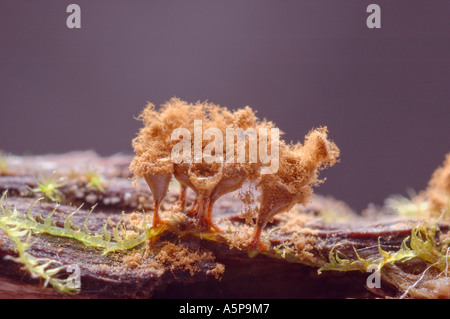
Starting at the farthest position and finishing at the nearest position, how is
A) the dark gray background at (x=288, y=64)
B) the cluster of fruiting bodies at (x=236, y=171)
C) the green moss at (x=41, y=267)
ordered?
the dark gray background at (x=288, y=64) < the cluster of fruiting bodies at (x=236, y=171) < the green moss at (x=41, y=267)

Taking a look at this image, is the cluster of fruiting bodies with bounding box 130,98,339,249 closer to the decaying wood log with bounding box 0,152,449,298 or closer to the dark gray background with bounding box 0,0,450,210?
the decaying wood log with bounding box 0,152,449,298

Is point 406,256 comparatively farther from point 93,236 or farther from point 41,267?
point 41,267

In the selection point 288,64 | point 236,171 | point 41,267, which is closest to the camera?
point 41,267

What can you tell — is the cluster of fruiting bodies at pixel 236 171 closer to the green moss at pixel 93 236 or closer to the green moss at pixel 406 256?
the green moss at pixel 93 236

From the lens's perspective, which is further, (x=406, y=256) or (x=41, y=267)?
(x=406, y=256)

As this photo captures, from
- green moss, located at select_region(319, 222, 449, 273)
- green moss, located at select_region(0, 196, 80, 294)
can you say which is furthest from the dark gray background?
green moss, located at select_region(0, 196, 80, 294)

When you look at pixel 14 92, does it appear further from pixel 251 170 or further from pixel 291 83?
pixel 251 170

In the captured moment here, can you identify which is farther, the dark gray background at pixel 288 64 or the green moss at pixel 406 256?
the dark gray background at pixel 288 64

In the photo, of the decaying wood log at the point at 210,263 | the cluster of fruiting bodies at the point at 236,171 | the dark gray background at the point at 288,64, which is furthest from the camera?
the dark gray background at the point at 288,64

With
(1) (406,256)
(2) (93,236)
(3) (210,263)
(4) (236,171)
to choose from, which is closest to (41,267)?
(2) (93,236)

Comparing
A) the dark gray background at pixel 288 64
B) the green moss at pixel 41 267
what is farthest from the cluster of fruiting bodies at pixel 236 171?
the dark gray background at pixel 288 64
